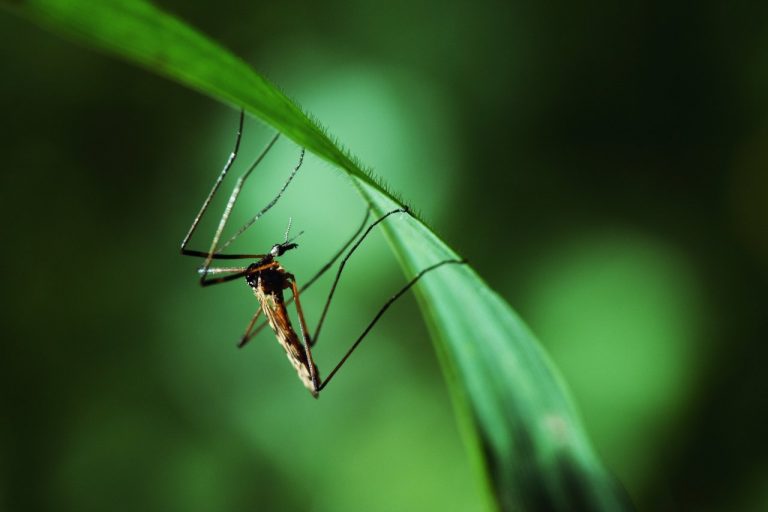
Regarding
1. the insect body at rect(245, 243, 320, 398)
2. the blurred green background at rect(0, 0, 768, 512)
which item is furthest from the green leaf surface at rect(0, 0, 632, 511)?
the blurred green background at rect(0, 0, 768, 512)

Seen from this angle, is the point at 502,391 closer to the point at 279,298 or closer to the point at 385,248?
the point at 279,298

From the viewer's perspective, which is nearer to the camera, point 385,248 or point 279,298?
point 279,298

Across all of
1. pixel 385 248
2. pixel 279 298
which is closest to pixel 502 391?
pixel 279 298

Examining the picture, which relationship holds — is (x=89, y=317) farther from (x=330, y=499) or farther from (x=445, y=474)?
(x=445, y=474)

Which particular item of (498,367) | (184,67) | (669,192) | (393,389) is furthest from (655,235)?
(184,67)

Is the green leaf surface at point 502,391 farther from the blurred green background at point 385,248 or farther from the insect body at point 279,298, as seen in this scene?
the blurred green background at point 385,248

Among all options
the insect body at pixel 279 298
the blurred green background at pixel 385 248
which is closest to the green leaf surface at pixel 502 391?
the insect body at pixel 279 298

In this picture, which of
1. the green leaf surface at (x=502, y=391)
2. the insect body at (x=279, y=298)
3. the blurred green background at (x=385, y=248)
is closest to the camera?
the green leaf surface at (x=502, y=391)

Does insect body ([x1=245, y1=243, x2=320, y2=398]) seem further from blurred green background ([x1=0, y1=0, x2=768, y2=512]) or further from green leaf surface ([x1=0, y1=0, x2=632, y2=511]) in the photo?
blurred green background ([x1=0, y1=0, x2=768, y2=512])
